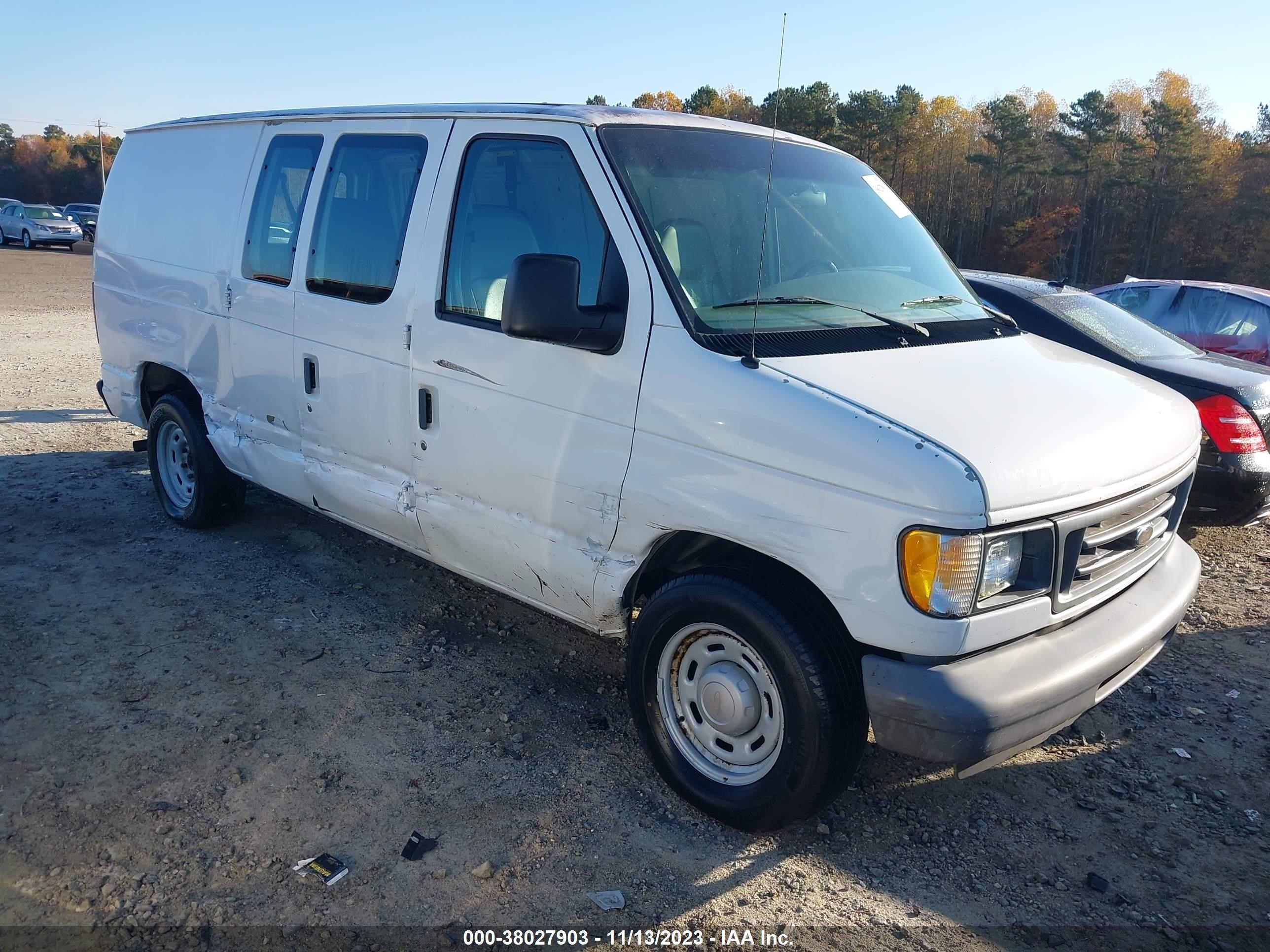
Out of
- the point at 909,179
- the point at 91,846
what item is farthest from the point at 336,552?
the point at 909,179

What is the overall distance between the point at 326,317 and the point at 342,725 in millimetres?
1856

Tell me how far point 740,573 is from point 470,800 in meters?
1.27

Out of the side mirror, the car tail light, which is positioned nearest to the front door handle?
the side mirror

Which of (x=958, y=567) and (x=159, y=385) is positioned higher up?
(x=958, y=567)

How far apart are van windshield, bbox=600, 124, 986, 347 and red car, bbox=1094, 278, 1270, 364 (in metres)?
5.71

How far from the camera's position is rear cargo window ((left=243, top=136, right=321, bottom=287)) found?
4.57 metres

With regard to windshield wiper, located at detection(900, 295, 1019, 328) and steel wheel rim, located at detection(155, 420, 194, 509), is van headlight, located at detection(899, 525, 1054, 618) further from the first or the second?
steel wheel rim, located at detection(155, 420, 194, 509)

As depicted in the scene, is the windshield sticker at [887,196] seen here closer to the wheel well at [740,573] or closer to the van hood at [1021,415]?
the van hood at [1021,415]

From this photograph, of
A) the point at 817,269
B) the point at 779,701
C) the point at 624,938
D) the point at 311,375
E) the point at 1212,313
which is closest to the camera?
the point at 624,938

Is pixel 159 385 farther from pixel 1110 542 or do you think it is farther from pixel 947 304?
pixel 1110 542

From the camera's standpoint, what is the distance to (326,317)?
4.31 meters

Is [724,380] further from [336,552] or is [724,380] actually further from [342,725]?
[336,552]

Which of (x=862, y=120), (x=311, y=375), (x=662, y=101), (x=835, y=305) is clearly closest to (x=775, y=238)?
(x=835, y=305)

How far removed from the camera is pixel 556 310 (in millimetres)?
3074
